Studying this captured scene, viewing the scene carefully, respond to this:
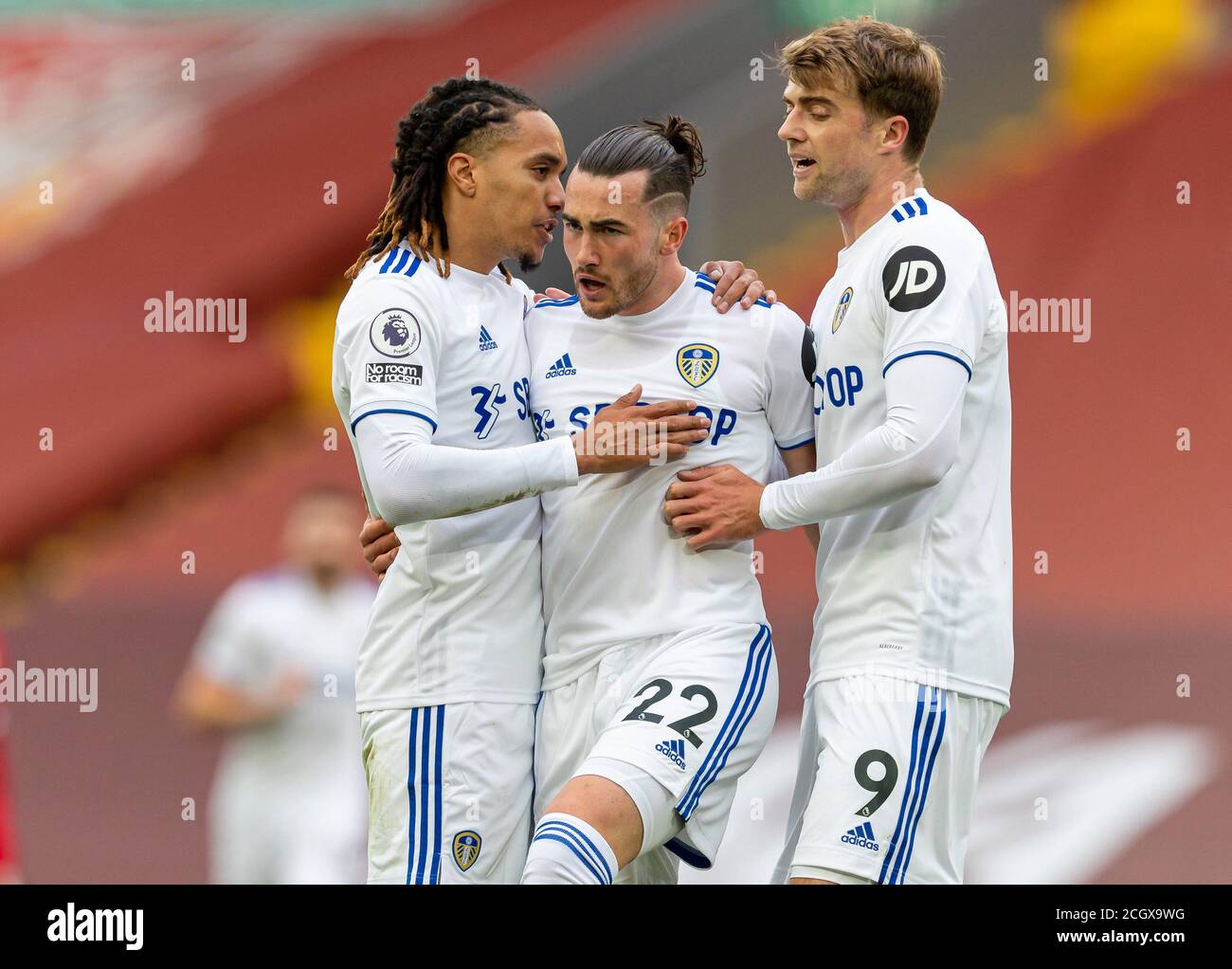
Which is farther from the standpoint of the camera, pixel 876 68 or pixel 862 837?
pixel 876 68

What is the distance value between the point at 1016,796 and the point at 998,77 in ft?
13.4

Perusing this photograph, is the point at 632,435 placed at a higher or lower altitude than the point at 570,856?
higher

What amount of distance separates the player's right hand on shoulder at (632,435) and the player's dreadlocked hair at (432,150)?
65cm

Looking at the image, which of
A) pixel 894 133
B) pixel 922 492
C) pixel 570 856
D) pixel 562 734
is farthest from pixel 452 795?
pixel 894 133

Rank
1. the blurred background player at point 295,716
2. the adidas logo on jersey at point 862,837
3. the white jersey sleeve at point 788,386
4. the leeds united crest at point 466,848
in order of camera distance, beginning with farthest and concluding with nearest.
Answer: the blurred background player at point 295,716, the white jersey sleeve at point 788,386, the leeds united crest at point 466,848, the adidas logo on jersey at point 862,837

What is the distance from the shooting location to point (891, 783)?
381cm

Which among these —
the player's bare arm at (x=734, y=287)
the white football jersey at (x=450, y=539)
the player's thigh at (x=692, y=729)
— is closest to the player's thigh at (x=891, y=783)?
the player's thigh at (x=692, y=729)

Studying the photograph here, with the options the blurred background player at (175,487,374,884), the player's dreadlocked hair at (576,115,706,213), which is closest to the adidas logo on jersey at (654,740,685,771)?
the player's dreadlocked hair at (576,115,706,213)

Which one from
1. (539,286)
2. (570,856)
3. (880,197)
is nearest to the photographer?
(570,856)

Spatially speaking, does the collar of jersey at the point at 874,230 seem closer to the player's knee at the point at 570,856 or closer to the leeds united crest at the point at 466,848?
the player's knee at the point at 570,856

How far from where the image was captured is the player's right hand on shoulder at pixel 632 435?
13.3 ft

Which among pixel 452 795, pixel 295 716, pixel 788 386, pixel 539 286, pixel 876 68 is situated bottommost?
pixel 295 716

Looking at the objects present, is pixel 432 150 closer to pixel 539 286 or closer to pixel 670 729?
pixel 670 729

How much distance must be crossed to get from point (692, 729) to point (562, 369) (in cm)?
105
